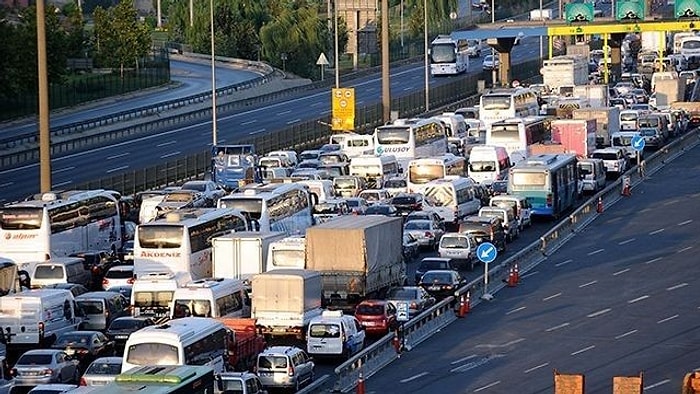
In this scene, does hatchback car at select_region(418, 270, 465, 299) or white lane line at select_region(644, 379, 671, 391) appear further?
hatchback car at select_region(418, 270, 465, 299)

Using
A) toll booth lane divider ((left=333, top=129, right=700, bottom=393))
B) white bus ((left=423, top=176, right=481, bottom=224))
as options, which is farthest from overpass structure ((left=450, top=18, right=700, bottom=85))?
white bus ((left=423, top=176, right=481, bottom=224))

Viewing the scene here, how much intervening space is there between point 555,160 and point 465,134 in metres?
21.2

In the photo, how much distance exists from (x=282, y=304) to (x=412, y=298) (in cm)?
510

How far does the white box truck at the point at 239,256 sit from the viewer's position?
176 ft

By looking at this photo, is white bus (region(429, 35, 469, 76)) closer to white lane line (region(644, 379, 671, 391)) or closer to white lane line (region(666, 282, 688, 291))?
white lane line (region(666, 282, 688, 291))

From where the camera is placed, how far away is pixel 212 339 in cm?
4162

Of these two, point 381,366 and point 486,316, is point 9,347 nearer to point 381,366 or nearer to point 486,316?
point 381,366

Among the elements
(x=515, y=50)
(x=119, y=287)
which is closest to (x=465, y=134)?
(x=119, y=287)

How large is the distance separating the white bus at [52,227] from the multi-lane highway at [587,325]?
14363 millimetres

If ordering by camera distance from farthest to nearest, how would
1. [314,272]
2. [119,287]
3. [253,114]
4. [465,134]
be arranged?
[253,114], [465,134], [119,287], [314,272]

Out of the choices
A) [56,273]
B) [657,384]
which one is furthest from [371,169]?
[657,384]

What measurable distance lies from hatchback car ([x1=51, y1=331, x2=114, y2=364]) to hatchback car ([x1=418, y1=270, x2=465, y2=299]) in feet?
38.7

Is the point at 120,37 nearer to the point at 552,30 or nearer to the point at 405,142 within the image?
the point at 552,30

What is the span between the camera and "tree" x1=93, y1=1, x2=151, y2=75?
127 metres
